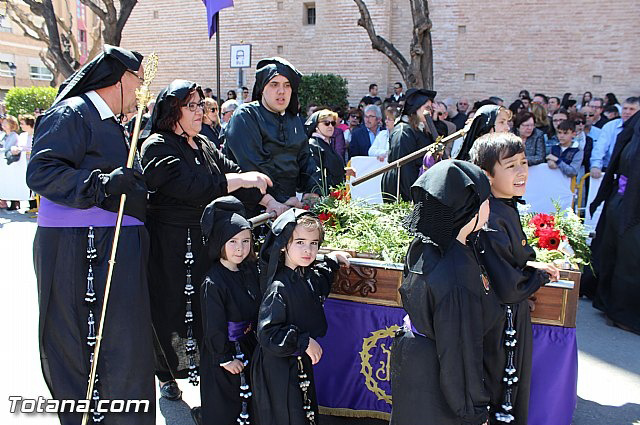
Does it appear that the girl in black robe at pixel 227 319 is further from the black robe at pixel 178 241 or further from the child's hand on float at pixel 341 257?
the child's hand on float at pixel 341 257

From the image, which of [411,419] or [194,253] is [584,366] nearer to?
[411,419]

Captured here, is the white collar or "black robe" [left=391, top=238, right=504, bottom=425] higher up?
the white collar

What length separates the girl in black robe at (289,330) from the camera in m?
3.01

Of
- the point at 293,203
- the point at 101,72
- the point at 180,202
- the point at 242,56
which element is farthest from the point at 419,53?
the point at 101,72

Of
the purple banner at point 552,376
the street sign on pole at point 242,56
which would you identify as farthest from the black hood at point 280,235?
the street sign on pole at point 242,56

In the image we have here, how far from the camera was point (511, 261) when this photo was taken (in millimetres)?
3033

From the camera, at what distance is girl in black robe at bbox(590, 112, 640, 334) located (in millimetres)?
5504

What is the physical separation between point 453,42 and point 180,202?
16465 mm

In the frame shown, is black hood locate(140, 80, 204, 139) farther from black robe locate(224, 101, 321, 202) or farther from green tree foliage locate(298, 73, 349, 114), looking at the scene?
green tree foliage locate(298, 73, 349, 114)

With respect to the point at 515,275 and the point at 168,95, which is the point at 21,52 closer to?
the point at 168,95

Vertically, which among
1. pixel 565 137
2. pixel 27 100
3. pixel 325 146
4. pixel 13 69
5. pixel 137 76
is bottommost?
pixel 325 146

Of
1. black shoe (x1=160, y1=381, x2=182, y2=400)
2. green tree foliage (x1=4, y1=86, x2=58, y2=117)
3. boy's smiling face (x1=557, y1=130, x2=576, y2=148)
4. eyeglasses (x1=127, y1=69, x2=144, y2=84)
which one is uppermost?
green tree foliage (x1=4, y1=86, x2=58, y2=117)

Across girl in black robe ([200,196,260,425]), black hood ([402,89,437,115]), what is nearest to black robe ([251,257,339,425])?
girl in black robe ([200,196,260,425])

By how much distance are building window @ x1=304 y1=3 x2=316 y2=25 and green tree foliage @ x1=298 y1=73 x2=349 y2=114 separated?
9.34ft
